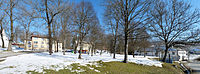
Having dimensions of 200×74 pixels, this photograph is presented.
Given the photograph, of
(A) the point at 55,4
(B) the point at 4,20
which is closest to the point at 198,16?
(A) the point at 55,4

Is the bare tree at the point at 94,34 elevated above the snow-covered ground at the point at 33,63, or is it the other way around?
the bare tree at the point at 94,34

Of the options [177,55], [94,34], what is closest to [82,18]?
[94,34]

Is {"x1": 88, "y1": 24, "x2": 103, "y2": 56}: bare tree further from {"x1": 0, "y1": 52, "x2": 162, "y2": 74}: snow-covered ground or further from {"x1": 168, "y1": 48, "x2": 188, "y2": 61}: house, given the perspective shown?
{"x1": 168, "y1": 48, "x2": 188, "y2": 61}: house

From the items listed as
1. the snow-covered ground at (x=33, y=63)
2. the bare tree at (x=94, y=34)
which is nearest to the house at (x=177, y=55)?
the bare tree at (x=94, y=34)

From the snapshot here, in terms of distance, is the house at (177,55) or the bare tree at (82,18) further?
the house at (177,55)

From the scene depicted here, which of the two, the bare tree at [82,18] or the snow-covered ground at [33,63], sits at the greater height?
the bare tree at [82,18]

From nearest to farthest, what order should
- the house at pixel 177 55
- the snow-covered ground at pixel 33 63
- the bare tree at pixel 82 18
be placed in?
the snow-covered ground at pixel 33 63
the bare tree at pixel 82 18
the house at pixel 177 55

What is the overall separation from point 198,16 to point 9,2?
27.3 m

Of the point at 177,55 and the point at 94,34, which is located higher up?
the point at 94,34

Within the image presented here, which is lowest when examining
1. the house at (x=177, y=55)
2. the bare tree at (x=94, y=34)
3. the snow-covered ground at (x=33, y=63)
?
the house at (x=177, y=55)

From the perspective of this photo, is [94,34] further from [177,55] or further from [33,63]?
[177,55]

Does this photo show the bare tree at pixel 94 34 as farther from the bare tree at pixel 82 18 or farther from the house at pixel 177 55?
the house at pixel 177 55

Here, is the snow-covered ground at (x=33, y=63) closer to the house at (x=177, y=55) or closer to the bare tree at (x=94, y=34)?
the bare tree at (x=94, y=34)

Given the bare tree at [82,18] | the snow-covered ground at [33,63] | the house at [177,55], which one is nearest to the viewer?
the snow-covered ground at [33,63]
